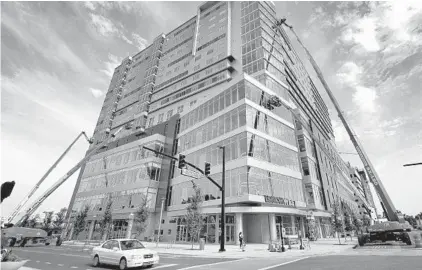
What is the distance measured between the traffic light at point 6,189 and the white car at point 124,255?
20.7ft

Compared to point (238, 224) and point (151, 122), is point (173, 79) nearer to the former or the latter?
point (151, 122)

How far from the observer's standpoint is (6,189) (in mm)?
5973

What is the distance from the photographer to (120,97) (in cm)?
7906

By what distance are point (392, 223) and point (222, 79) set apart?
4020 cm

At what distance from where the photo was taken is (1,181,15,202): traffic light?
19.5 ft

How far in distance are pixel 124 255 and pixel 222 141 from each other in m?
24.2

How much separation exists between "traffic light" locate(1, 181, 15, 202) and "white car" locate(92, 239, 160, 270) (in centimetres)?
631

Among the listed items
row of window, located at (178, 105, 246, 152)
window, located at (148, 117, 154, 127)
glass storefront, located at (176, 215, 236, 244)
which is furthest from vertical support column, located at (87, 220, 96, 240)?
glass storefront, located at (176, 215, 236, 244)

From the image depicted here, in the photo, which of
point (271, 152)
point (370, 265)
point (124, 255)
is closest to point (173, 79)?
point (271, 152)

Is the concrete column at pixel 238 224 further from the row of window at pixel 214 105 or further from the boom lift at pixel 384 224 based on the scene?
the row of window at pixel 214 105

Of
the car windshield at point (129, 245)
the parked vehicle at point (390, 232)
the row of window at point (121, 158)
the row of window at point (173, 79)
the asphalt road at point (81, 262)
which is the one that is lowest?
the asphalt road at point (81, 262)

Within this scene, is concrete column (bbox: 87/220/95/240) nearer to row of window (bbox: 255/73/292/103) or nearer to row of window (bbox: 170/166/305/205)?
row of window (bbox: 170/166/305/205)

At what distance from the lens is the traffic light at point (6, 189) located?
19.5 feet

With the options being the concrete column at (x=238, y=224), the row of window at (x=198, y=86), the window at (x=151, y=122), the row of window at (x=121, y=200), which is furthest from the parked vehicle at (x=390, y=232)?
the window at (x=151, y=122)
